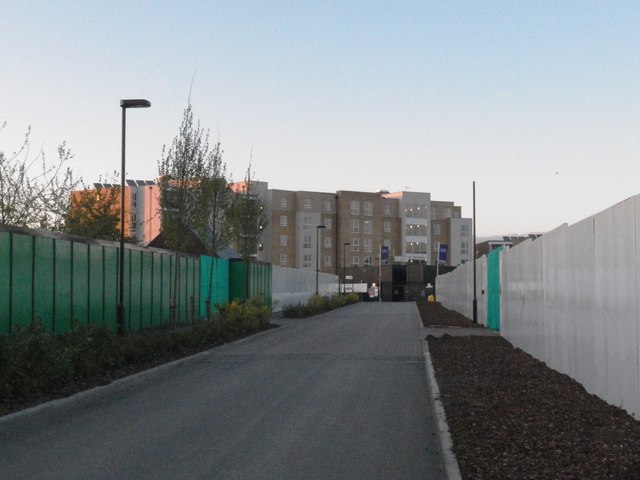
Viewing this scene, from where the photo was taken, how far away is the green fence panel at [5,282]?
17.8 metres

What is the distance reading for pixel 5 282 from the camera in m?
18.0

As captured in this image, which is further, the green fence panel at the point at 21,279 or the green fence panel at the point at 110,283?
the green fence panel at the point at 110,283

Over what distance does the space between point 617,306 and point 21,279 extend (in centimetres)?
1357

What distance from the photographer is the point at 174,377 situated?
15727 millimetres

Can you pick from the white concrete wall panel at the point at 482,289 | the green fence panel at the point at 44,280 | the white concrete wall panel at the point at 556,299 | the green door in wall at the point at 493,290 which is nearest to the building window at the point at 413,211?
the white concrete wall panel at the point at 482,289

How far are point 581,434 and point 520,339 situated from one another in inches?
478

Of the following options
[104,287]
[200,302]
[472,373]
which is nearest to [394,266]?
[200,302]

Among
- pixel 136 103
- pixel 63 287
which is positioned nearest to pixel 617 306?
pixel 136 103

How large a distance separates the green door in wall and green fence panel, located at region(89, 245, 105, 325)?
12.8 meters

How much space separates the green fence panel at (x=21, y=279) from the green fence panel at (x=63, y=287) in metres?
1.57

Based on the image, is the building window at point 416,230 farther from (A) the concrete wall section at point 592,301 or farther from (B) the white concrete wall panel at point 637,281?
(B) the white concrete wall panel at point 637,281

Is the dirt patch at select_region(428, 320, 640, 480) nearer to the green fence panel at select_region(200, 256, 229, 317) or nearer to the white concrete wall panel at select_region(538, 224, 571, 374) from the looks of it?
the white concrete wall panel at select_region(538, 224, 571, 374)

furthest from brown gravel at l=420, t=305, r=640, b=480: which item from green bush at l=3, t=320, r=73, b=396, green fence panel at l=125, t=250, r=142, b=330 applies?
green fence panel at l=125, t=250, r=142, b=330

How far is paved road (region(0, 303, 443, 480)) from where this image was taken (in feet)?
25.8
